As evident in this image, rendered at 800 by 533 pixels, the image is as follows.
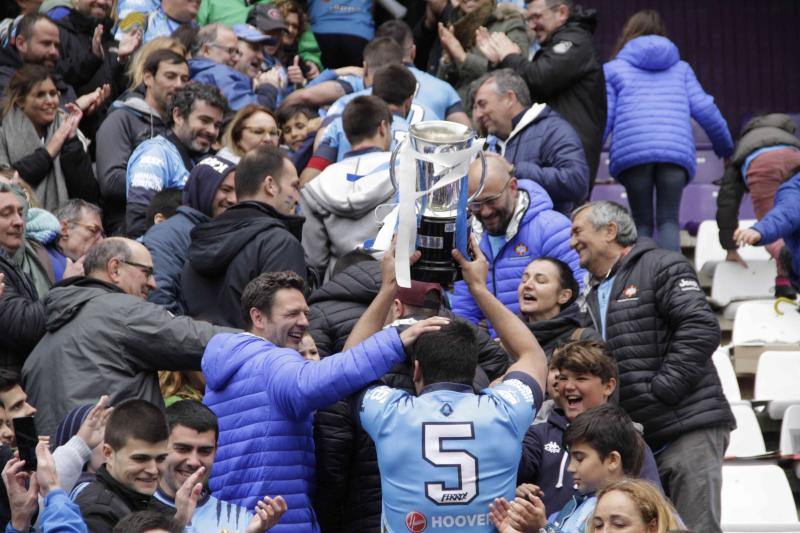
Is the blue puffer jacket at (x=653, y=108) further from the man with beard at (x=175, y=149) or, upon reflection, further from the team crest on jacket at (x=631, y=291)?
the team crest on jacket at (x=631, y=291)

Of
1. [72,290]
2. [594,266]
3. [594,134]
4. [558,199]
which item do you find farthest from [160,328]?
[594,134]

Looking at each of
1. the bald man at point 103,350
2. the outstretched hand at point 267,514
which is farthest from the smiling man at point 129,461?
the bald man at point 103,350

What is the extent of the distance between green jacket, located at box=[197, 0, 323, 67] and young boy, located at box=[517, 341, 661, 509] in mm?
6248

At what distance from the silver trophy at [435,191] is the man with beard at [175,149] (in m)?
3.22

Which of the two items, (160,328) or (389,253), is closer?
(389,253)

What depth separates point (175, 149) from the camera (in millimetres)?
9102

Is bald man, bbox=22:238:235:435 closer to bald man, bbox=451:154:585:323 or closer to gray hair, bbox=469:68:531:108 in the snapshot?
bald man, bbox=451:154:585:323

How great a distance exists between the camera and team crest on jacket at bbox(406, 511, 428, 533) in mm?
5473

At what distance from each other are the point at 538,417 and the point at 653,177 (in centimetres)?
459

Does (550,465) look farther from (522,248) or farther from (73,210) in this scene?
(73,210)

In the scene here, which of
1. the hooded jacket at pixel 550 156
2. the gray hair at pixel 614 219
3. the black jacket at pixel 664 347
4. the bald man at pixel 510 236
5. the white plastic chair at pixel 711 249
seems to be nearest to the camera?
the black jacket at pixel 664 347

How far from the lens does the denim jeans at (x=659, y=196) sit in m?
10.8

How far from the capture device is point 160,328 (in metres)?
6.83

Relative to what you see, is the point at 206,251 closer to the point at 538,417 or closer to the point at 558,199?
the point at 538,417
